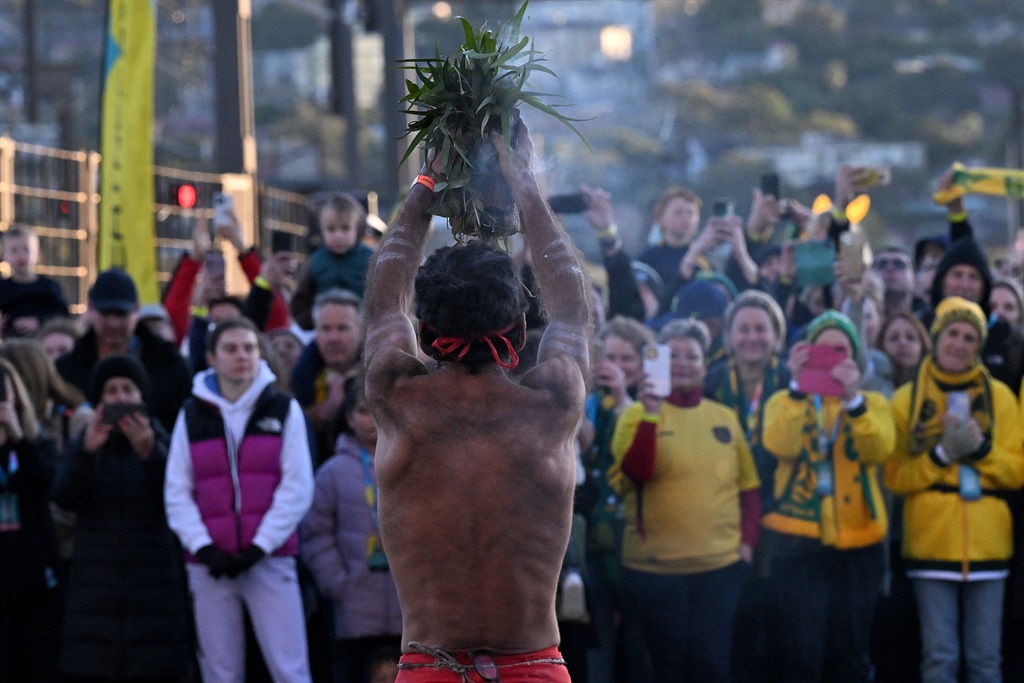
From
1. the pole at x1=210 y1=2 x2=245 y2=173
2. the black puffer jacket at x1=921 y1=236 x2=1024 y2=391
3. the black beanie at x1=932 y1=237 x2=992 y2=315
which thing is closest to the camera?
the black puffer jacket at x1=921 y1=236 x2=1024 y2=391

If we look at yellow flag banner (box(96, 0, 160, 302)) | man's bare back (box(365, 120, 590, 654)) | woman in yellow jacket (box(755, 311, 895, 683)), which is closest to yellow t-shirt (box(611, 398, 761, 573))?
woman in yellow jacket (box(755, 311, 895, 683))

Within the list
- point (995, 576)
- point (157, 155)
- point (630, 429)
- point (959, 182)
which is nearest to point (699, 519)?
point (630, 429)

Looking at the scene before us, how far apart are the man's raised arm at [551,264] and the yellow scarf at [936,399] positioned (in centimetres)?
394

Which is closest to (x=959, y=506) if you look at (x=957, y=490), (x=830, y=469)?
(x=957, y=490)

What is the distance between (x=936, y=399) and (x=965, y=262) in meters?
1.15

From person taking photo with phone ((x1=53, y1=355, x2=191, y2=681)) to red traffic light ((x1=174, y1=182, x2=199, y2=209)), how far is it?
13.6ft

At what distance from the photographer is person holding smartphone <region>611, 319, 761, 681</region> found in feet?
25.1

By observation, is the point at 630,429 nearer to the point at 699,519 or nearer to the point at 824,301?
the point at 699,519

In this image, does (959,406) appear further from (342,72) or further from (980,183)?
(342,72)

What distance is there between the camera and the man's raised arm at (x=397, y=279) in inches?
180

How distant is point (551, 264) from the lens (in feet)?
15.3

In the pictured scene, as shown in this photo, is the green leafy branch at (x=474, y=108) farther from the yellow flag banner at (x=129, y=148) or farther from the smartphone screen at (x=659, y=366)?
the yellow flag banner at (x=129, y=148)

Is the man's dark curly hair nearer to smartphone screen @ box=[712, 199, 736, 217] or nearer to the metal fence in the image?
smartphone screen @ box=[712, 199, 736, 217]

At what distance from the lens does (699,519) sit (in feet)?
25.5
